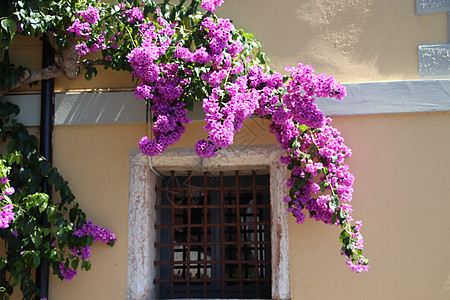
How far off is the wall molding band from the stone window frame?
30 centimetres

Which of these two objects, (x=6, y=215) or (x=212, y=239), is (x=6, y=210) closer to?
(x=6, y=215)

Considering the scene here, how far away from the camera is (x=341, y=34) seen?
3.78 meters

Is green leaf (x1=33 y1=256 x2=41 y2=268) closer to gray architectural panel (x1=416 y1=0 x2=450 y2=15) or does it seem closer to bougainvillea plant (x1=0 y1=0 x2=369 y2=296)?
bougainvillea plant (x1=0 y1=0 x2=369 y2=296)

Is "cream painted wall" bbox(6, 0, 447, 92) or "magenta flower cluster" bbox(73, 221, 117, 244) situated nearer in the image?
"magenta flower cluster" bbox(73, 221, 117, 244)

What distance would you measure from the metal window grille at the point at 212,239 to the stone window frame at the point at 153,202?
0.44 feet

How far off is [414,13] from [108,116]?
2.17 m

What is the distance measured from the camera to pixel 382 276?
347cm

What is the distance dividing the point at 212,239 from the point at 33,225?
1311mm

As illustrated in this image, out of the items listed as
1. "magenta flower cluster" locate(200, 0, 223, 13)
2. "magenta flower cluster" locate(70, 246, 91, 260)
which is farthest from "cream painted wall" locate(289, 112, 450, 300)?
"magenta flower cluster" locate(70, 246, 91, 260)

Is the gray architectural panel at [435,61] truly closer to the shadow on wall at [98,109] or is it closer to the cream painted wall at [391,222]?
the cream painted wall at [391,222]

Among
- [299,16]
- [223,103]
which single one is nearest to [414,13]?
[299,16]

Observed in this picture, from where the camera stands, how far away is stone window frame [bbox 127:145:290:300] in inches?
141

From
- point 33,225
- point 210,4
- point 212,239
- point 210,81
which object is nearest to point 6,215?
point 33,225

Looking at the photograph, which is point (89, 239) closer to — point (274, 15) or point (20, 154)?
point (20, 154)
